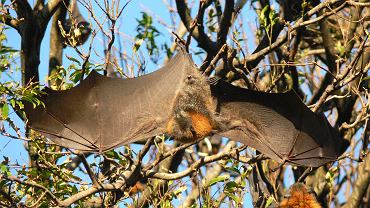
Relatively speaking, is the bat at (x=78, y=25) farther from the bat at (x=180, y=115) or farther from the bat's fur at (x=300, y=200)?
the bat's fur at (x=300, y=200)

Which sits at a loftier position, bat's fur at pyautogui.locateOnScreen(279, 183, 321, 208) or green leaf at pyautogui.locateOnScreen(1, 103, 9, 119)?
green leaf at pyautogui.locateOnScreen(1, 103, 9, 119)

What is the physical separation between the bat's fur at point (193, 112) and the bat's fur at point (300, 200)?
1.34 meters

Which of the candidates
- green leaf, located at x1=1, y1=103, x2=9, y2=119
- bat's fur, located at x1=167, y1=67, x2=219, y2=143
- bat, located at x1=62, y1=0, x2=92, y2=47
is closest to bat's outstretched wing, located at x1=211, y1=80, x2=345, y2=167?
bat's fur, located at x1=167, y1=67, x2=219, y2=143

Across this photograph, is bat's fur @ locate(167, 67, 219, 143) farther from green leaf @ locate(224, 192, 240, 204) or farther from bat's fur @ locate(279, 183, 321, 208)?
bat's fur @ locate(279, 183, 321, 208)

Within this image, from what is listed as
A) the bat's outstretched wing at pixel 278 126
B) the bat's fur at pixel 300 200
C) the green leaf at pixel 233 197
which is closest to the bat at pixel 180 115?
the bat's outstretched wing at pixel 278 126

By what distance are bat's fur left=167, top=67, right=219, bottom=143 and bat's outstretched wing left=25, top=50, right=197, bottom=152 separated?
0.09 metres

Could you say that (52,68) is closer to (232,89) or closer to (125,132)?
(125,132)

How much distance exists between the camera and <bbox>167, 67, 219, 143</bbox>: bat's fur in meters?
7.26

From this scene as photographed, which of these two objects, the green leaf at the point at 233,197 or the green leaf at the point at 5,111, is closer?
the green leaf at the point at 5,111

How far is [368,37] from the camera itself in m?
7.21

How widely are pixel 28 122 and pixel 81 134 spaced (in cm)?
69

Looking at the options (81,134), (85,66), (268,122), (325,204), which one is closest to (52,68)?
(81,134)

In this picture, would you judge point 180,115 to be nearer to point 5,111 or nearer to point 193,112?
point 193,112

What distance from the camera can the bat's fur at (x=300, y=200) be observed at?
8172 mm
